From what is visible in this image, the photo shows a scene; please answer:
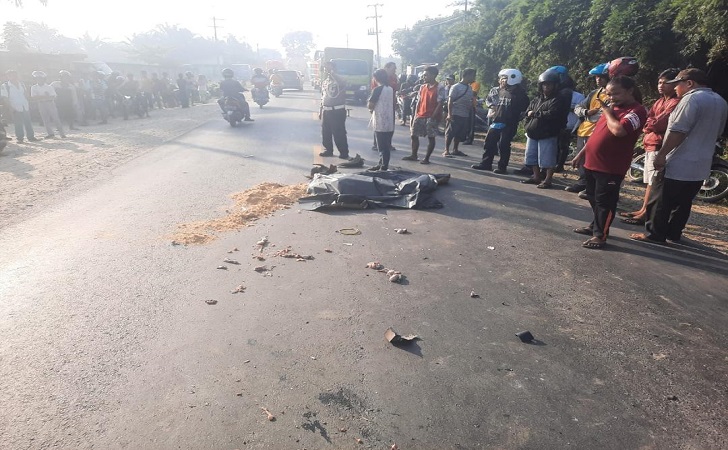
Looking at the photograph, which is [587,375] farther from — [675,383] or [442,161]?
[442,161]

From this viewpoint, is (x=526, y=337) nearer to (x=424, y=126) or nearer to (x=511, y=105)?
(x=511, y=105)

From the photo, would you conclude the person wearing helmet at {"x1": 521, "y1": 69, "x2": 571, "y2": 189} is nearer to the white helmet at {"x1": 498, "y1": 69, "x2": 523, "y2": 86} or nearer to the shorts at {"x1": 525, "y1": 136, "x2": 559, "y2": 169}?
the shorts at {"x1": 525, "y1": 136, "x2": 559, "y2": 169}

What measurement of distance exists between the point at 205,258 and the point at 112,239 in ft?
4.16

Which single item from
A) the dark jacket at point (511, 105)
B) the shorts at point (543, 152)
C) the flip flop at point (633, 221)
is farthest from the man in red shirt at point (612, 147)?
the dark jacket at point (511, 105)

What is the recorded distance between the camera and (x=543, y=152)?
24.1ft

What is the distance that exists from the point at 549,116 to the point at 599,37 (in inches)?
198

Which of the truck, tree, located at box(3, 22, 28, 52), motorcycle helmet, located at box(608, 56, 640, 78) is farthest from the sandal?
tree, located at box(3, 22, 28, 52)

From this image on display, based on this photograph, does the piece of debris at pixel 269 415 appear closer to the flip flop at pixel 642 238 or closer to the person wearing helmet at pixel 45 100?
the flip flop at pixel 642 238

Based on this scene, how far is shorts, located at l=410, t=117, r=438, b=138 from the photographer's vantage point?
9.16 metres

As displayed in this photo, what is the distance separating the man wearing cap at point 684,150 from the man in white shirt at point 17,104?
13944 millimetres

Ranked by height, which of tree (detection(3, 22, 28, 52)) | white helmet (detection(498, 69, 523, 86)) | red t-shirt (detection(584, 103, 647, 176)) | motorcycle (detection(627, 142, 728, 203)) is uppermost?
tree (detection(3, 22, 28, 52))

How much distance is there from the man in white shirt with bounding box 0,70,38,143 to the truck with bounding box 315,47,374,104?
15.4 meters

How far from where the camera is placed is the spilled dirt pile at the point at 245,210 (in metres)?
5.22

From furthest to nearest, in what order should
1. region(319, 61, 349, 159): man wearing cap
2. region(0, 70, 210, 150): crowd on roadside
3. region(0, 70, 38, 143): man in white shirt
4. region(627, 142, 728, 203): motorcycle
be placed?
1. region(0, 70, 210, 150): crowd on roadside
2. region(0, 70, 38, 143): man in white shirt
3. region(319, 61, 349, 159): man wearing cap
4. region(627, 142, 728, 203): motorcycle
